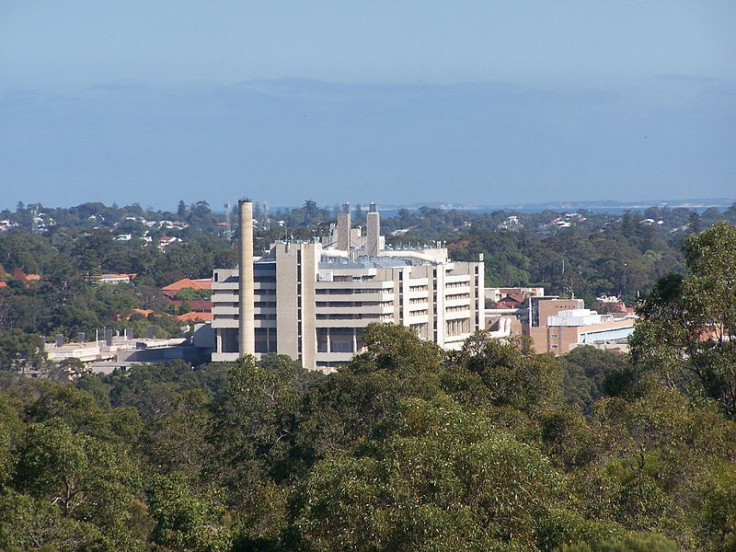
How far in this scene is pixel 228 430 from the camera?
3406 centimetres

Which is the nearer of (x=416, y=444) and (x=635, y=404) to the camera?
(x=416, y=444)

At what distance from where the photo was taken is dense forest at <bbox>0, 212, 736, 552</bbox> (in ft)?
69.6

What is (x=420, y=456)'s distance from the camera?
2162 cm

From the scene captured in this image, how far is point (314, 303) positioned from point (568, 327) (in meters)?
16.1

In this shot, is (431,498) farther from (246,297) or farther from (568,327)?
(568,327)

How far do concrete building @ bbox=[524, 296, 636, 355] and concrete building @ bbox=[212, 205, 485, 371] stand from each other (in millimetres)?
5519

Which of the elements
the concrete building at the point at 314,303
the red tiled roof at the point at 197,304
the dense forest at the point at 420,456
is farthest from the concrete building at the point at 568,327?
the dense forest at the point at 420,456

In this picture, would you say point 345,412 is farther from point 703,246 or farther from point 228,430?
point 703,246

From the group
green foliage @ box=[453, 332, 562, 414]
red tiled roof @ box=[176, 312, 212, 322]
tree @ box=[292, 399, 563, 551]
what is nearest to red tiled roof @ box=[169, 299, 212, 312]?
red tiled roof @ box=[176, 312, 212, 322]

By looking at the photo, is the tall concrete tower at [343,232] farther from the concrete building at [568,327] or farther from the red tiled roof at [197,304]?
the red tiled roof at [197,304]

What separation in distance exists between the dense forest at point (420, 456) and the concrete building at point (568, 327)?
49.9 meters

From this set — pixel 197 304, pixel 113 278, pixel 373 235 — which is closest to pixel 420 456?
pixel 373 235

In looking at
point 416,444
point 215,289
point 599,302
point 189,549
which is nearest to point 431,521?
point 416,444

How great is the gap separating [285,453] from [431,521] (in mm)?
13430
